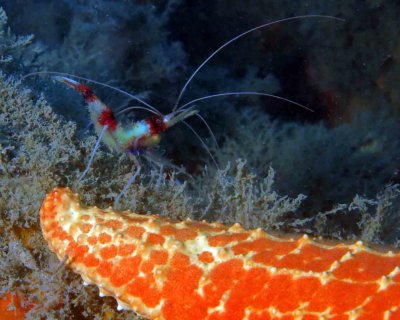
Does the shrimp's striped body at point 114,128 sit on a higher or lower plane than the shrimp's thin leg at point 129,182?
higher

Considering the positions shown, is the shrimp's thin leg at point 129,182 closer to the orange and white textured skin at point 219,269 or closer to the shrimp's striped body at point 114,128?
the shrimp's striped body at point 114,128

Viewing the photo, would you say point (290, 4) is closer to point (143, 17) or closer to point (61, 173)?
point (143, 17)

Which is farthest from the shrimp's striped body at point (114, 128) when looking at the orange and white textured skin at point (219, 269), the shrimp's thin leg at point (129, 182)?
the orange and white textured skin at point (219, 269)

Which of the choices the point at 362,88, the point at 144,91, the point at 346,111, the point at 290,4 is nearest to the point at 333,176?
the point at 346,111

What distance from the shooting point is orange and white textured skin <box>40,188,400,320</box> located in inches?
67.3

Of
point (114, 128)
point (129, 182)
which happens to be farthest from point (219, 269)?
point (114, 128)

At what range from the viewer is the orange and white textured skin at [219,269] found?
1.71m

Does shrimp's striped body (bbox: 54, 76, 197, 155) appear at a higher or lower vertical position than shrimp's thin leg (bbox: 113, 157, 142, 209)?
higher

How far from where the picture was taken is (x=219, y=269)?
1899 mm

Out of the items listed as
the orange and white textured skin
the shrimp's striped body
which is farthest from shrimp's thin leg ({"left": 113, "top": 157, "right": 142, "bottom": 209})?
the orange and white textured skin

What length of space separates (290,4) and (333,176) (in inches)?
167

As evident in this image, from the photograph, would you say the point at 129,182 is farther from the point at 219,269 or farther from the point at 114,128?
the point at 219,269

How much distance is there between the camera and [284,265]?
1.85m

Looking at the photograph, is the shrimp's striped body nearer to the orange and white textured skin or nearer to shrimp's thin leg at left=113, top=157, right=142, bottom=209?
shrimp's thin leg at left=113, top=157, right=142, bottom=209
